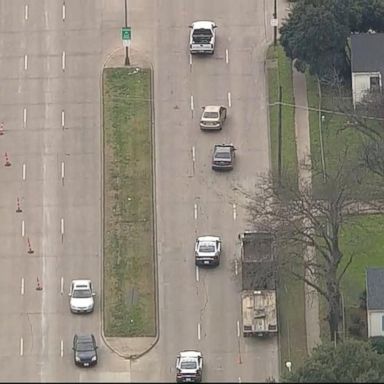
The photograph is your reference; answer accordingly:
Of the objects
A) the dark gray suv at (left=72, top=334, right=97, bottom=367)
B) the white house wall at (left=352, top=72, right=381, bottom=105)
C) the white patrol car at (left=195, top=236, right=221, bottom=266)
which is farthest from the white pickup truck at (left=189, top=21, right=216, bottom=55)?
the dark gray suv at (left=72, top=334, right=97, bottom=367)

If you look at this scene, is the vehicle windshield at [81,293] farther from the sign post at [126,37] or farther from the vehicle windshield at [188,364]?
the sign post at [126,37]

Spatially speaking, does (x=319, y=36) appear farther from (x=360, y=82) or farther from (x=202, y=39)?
(x=202, y=39)

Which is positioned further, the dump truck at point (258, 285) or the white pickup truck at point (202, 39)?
the white pickup truck at point (202, 39)

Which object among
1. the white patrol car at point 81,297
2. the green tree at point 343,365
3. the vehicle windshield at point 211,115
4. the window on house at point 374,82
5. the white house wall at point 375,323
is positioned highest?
the window on house at point 374,82

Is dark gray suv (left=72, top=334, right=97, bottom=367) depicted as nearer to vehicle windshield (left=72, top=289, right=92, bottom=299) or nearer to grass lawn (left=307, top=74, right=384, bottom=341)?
vehicle windshield (left=72, top=289, right=92, bottom=299)

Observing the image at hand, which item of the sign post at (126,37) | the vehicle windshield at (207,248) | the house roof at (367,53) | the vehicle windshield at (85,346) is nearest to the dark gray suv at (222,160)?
the vehicle windshield at (207,248)

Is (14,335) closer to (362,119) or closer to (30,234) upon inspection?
(30,234)

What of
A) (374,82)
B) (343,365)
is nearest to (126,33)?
(374,82)

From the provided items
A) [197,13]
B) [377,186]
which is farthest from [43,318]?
[197,13]
